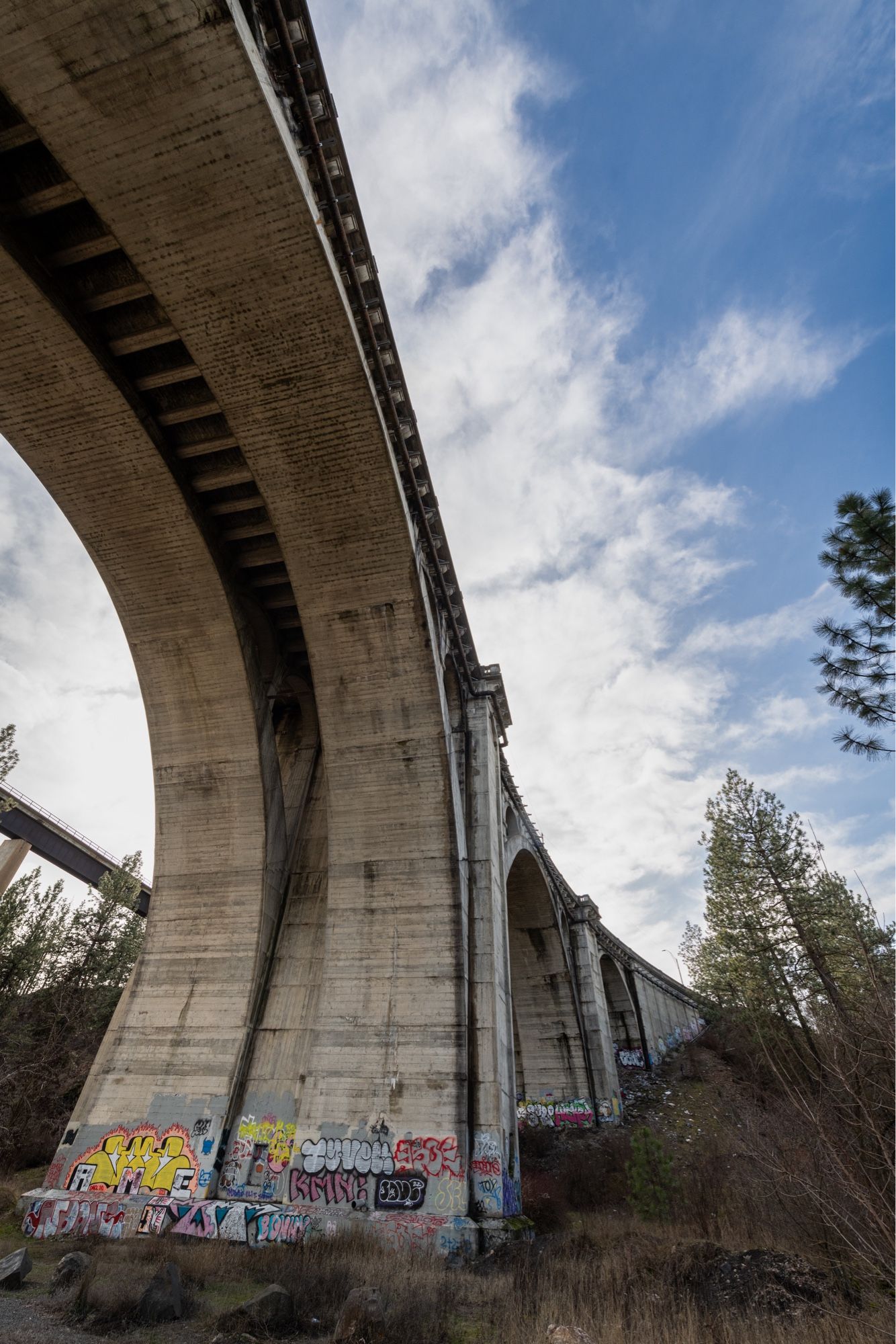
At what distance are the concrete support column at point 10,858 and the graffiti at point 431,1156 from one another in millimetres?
21651

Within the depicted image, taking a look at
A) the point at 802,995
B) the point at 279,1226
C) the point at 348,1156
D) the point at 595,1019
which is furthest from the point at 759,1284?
the point at 595,1019

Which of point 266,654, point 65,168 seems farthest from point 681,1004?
point 65,168

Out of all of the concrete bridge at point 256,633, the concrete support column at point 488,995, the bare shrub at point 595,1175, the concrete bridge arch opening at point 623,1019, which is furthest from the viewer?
the concrete bridge arch opening at point 623,1019

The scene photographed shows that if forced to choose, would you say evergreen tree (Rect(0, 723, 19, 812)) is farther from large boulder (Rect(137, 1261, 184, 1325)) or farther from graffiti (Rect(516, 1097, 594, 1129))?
graffiti (Rect(516, 1097, 594, 1129))

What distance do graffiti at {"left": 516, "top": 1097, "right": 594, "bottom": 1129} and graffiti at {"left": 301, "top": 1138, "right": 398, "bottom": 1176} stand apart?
15.4 metres

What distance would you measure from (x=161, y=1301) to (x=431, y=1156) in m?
5.70

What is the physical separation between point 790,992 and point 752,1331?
20.2 meters

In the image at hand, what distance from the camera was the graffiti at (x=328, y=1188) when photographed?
37.2 ft

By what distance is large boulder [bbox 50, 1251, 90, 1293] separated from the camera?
7.79m

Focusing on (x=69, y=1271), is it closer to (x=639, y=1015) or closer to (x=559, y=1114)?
(x=559, y=1114)

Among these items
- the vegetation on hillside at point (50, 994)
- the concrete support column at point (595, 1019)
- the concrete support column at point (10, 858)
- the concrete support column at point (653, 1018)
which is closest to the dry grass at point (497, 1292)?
the vegetation on hillside at point (50, 994)

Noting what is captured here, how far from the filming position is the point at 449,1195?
36.2 ft

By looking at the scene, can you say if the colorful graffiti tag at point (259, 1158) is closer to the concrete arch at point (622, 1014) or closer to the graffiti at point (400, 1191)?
the graffiti at point (400, 1191)

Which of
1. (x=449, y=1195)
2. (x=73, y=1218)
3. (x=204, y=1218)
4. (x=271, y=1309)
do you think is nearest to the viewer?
(x=271, y=1309)
